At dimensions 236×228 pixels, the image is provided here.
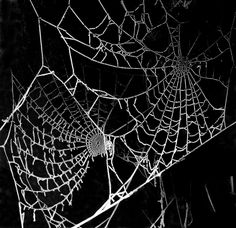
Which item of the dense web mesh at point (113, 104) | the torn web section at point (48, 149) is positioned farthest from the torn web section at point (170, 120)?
the torn web section at point (48, 149)

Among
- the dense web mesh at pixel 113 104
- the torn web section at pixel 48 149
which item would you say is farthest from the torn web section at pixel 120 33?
the torn web section at pixel 48 149

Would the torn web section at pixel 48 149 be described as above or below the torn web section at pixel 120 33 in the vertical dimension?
below

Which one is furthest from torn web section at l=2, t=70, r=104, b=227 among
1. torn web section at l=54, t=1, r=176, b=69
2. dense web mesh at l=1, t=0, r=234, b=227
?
torn web section at l=54, t=1, r=176, b=69

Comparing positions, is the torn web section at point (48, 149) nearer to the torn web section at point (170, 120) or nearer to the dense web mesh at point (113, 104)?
the dense web mesh at point (113, 104)

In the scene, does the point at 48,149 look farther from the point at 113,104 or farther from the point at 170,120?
the point at 170,120

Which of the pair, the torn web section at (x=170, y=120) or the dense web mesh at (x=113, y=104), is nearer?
the dense web mesh at (x=113, y=104)

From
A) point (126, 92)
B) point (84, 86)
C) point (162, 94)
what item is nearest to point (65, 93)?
point (84, 86)

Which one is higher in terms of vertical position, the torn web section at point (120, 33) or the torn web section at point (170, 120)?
the torn web section at point (120, 33)

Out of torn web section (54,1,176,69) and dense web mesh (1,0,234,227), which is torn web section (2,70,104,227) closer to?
dense web mesh (1,0,234,227)

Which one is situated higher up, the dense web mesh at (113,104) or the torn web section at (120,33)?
the torn web section at (120,33)

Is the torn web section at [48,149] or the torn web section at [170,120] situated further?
the torn web section at [170,120]
